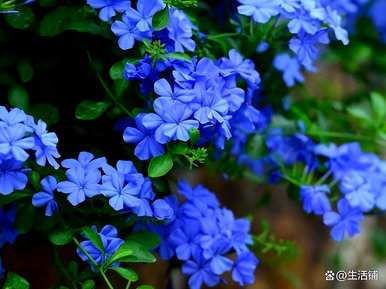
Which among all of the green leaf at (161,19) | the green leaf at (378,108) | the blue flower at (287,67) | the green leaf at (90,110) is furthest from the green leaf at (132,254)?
the green leaf at (378,108)

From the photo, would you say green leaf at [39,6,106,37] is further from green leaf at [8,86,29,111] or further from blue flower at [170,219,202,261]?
blue flower at [170,219,202,261]

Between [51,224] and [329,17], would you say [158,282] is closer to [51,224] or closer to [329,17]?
[51,224]

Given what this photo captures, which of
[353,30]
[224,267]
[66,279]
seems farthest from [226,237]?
[353,30]

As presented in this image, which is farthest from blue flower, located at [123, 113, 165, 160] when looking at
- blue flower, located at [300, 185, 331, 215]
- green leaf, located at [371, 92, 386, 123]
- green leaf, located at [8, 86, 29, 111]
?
green leaf, located at [371, 92, 386, 123]

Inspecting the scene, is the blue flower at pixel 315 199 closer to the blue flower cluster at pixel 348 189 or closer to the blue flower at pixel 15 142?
the blue flower cluster at pixel 348 189

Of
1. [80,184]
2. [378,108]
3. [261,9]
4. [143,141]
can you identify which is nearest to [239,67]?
[261,9]

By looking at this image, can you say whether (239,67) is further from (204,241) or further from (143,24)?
(204,241)

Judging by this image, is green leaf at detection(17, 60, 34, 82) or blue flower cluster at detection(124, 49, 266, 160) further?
green leaf at detection(17, 60, 34, 82)

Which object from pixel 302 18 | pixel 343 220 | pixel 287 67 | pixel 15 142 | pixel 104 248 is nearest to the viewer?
pixel 15 142
